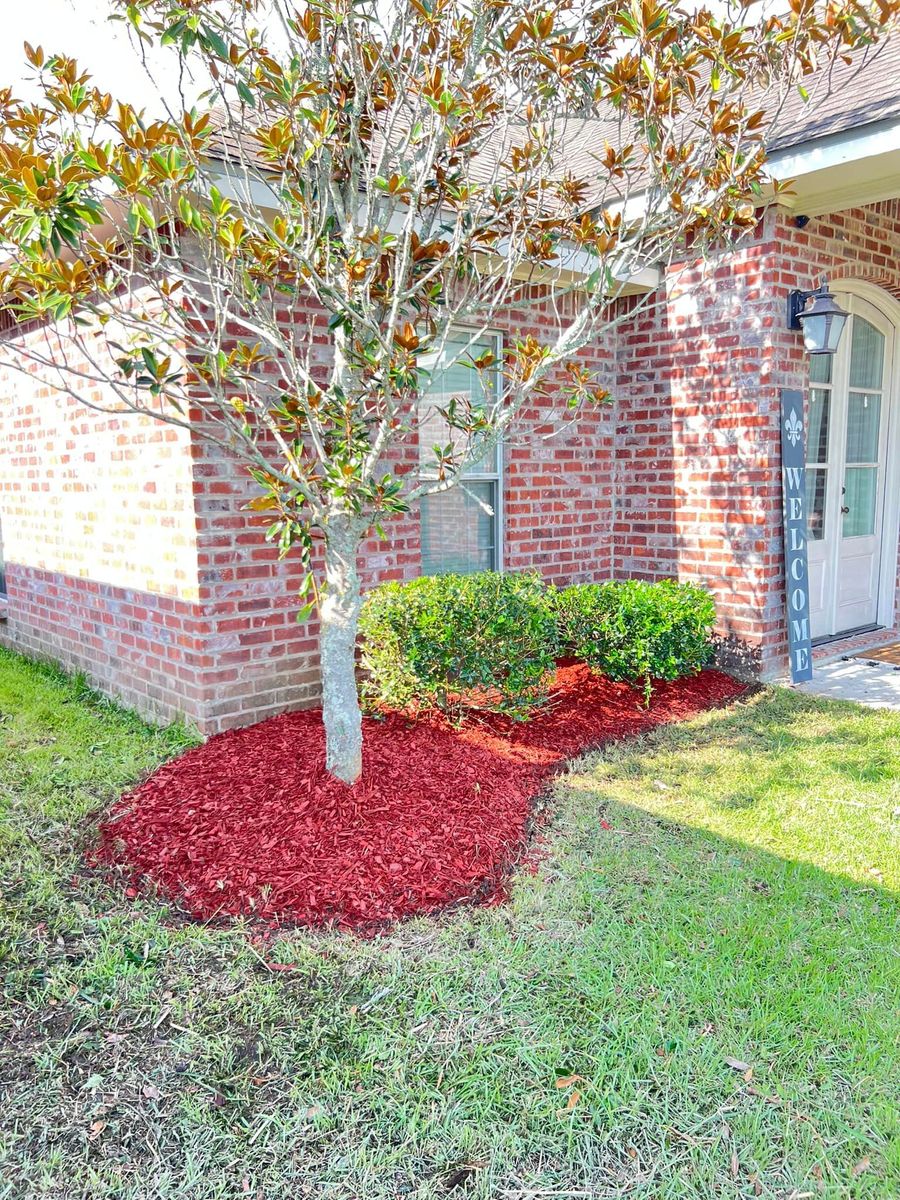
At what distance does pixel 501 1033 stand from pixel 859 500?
20.3 feet

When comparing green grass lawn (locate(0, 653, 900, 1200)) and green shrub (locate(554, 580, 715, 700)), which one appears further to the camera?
green shrub (locate(554, 580, 715, 700))

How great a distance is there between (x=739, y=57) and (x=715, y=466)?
2991 mm

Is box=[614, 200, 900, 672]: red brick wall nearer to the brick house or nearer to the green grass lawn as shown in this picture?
the brick house

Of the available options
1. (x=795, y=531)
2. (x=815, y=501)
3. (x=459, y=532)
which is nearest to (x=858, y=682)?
(x=795, y=531)

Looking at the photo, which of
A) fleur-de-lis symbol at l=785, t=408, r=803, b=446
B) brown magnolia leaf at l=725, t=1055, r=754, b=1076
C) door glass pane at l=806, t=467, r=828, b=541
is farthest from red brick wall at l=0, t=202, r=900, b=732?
brown magnolia leaf at l=725, t=1055, r=754, b=1076

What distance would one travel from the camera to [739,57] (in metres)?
3.44

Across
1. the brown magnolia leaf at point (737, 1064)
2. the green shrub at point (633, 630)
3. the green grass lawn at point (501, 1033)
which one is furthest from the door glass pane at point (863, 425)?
the brown magnolia leaf at point (737, 1064)

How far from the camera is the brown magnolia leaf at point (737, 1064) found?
7.22ft

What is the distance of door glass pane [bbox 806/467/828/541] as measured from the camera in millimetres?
6406

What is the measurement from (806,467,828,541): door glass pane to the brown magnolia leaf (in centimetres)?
491

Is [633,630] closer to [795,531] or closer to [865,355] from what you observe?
[795,531]

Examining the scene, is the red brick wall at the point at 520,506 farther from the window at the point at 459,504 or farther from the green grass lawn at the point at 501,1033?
the green grass lawn at the point at 501,1033

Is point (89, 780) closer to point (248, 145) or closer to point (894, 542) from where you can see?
point (248, 145)

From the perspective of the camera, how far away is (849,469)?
6844 millimetres
